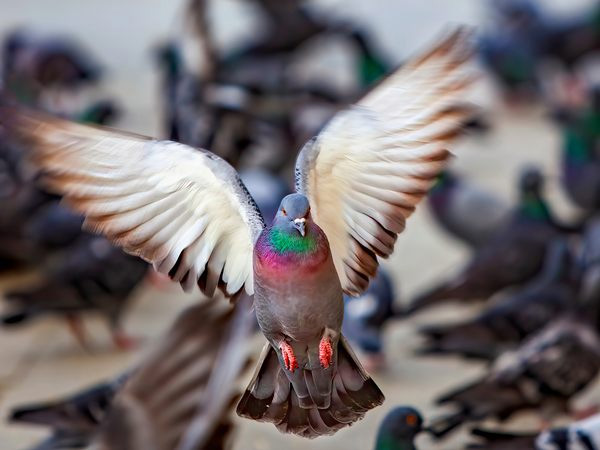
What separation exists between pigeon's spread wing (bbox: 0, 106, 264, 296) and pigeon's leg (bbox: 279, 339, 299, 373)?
0.30 m

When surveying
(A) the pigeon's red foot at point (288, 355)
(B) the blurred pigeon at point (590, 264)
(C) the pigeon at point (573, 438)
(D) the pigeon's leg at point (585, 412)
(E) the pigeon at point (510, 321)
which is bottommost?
(D) the pigeon's leg at point (585, 412)

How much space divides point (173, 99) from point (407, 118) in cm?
427

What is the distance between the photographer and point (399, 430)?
15.7 ft

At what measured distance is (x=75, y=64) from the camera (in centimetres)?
1044

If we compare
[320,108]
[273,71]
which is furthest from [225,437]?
[273,71]

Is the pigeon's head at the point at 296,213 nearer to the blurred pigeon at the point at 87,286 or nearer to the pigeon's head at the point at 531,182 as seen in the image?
the blurred pigeon at the point at 87,286

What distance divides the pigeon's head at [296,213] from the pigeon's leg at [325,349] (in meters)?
0.39

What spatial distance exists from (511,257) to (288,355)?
303 cm

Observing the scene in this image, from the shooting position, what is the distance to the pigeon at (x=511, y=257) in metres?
6.47

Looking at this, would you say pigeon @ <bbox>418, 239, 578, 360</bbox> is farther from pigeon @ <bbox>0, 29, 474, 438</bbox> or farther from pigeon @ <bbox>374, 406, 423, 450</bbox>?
pigeon @ <bbox>0, 29, 474, 438</bbox>

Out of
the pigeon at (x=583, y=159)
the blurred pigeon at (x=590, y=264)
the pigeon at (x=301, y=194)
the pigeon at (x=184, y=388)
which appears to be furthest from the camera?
the pigeon at (x=583, y=159)

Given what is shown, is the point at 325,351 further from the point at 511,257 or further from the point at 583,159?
the point at 583,159

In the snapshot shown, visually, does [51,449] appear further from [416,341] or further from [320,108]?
[320,108]

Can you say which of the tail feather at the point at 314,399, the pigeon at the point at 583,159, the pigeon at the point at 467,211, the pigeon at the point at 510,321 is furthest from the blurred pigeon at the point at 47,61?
the tail feather at the point at 314,399
